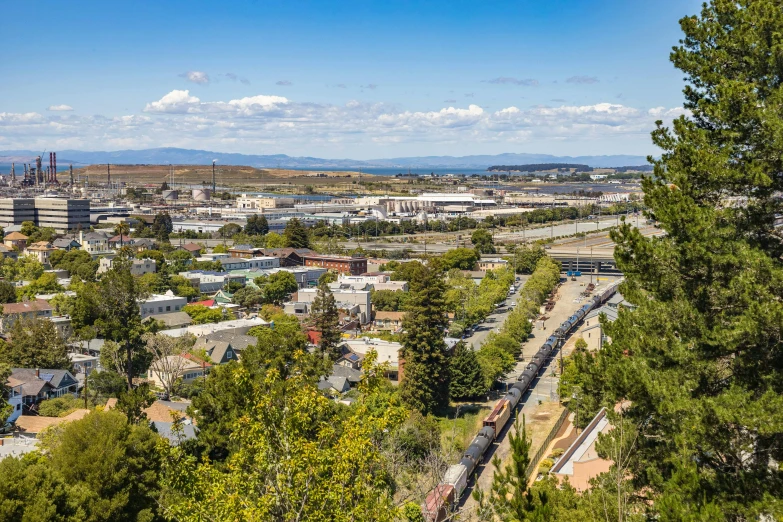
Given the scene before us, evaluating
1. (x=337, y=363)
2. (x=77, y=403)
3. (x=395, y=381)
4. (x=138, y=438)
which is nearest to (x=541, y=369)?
(x=395, y=381)

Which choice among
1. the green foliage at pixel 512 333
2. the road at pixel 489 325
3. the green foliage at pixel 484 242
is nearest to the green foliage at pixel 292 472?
the green foliage at pixel 512 333

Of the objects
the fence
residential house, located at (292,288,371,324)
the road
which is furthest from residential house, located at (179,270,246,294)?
the fence

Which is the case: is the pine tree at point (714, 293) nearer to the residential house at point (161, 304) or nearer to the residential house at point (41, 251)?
the residential house at point (161, 304)

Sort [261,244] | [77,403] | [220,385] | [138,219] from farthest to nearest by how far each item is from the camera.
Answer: [138,219] < [261,244] < [77,403] < [220,385]

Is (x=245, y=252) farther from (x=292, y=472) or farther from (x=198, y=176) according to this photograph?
(x=198, y=176)

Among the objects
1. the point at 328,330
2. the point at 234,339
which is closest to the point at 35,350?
the point at 234,339

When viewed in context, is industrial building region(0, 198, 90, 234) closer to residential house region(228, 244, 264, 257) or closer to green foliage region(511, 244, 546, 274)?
residential house region(228, 244, 264, 257)

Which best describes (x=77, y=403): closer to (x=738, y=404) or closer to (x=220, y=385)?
(x=220, y=385)
